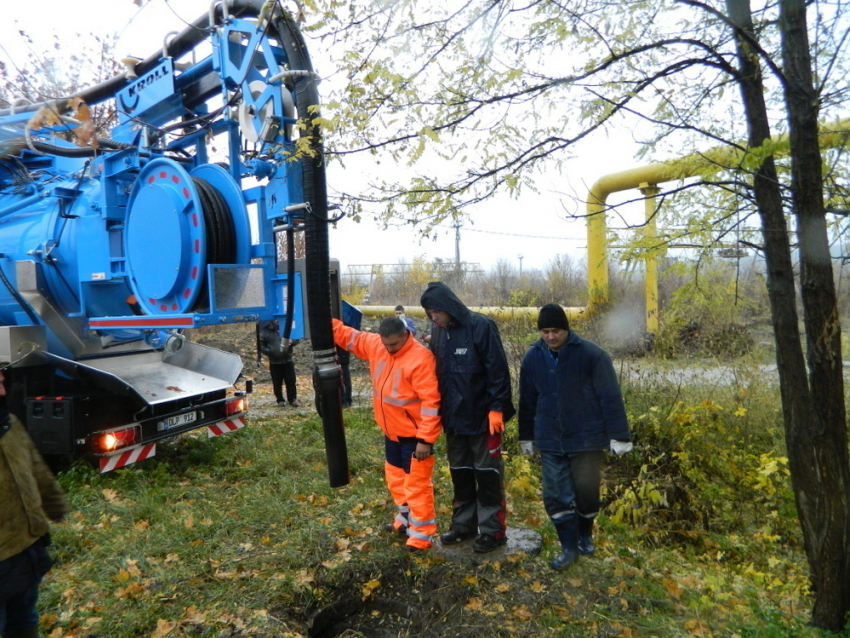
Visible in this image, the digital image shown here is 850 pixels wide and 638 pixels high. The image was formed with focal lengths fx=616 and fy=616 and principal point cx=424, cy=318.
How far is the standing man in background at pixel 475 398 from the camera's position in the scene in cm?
427

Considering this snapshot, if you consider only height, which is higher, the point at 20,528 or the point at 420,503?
the point at 20,528

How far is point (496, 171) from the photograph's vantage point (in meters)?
3.73

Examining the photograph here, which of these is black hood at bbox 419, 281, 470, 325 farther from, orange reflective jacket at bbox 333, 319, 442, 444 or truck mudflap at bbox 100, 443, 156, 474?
truck mudflap at bbox 100, 443, 156, 474

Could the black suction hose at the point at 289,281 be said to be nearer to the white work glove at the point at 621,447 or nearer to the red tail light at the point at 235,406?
the white work glove at the point at 621,447

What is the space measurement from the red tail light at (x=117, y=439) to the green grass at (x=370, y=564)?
0.40 metres

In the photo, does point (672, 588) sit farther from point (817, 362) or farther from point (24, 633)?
point (24, 633)

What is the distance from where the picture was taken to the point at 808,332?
3.22m

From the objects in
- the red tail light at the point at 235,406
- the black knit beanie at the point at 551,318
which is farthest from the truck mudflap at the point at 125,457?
the black knit beanie at the point at 551,318

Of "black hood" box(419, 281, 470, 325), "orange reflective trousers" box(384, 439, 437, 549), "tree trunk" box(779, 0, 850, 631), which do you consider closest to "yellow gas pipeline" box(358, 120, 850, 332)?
"tree trunk" box(779, 0, 850, 631)

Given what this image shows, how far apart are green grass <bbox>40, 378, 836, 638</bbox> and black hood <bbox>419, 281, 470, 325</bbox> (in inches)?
66.3

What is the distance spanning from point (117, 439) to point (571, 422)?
12.6 ft

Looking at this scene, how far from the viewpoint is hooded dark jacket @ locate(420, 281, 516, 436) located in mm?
4262

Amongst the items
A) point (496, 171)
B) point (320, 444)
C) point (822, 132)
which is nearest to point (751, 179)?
point (822, 132)

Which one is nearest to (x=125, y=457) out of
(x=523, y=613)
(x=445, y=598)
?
(x=445, y=598)
